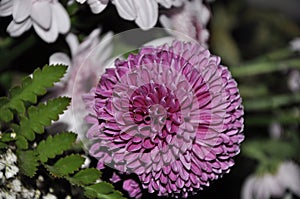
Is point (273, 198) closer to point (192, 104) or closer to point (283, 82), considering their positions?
point (283, 82)

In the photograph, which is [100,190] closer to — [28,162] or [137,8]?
[28,162]

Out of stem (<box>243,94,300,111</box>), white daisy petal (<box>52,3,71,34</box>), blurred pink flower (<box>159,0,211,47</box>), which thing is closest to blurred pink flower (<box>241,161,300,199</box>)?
stem (<box>243,94,300,111</box>)

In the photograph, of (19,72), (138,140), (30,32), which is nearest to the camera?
(138,140)

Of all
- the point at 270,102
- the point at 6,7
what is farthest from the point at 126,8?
the point at 270,102

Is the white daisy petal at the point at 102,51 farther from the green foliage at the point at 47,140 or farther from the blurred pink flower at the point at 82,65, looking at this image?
the green foliage at the point at 47,140

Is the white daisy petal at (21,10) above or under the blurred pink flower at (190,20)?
above

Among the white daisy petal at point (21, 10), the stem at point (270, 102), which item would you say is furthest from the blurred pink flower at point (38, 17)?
the stem at point (270, 102)

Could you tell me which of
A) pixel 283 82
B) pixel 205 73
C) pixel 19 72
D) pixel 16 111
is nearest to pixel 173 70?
pixel 205 73
